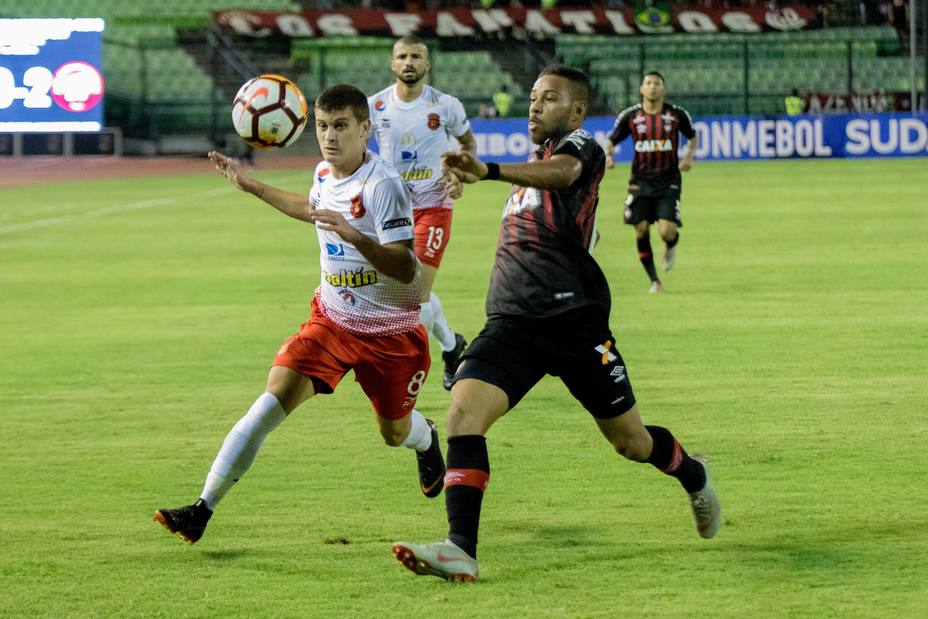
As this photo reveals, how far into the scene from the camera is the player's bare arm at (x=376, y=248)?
226 inches

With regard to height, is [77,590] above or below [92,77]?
below

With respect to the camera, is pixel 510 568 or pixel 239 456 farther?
pixel 239 456

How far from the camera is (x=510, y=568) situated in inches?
228

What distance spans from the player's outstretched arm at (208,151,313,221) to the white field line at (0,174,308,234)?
17.3 meters

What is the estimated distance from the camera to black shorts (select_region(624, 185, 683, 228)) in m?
15.6

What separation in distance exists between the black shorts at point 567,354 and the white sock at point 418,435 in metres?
1.16

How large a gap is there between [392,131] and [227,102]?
34584 mm

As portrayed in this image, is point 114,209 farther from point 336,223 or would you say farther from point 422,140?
point 336,223

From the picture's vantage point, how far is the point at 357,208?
6.29 m

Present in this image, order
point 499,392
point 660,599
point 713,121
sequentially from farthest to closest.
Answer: point 713,121 → point 499,392 → point 660,599

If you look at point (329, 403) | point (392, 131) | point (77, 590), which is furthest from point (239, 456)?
point (392, 131)

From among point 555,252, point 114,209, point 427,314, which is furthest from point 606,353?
point 114,209

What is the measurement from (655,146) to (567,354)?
33.6ft

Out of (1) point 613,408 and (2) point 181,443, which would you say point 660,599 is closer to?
(1) point 613,408
